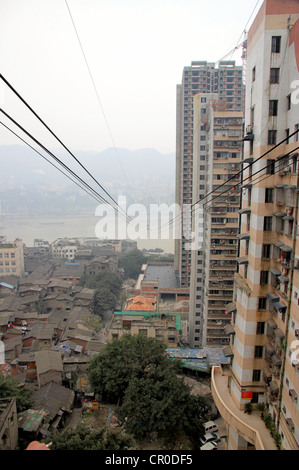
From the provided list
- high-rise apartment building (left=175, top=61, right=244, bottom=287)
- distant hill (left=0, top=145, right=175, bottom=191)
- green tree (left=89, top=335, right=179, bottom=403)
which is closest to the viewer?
green tree (left=89, top=335, right=179, bottom=403)

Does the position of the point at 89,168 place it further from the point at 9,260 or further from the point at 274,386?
the point at 274,386

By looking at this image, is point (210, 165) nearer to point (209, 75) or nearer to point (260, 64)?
point (260, 64)

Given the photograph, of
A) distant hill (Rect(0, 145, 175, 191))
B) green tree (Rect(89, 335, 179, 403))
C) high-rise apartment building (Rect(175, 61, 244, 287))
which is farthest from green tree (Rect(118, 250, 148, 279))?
distant hill (Rect(0, 145, 175, 191))

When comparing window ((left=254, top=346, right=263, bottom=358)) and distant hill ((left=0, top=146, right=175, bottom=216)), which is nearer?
window ((left=254, top=346, right=263, bottom=358))

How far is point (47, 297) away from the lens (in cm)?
1099

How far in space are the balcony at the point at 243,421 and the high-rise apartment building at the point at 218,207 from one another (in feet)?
9.80

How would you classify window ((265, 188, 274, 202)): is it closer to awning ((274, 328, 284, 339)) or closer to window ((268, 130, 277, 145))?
window ((268, 130, 277, 145))

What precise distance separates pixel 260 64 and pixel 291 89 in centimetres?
40

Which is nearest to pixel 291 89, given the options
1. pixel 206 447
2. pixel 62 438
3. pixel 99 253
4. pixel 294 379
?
pixel 294 379

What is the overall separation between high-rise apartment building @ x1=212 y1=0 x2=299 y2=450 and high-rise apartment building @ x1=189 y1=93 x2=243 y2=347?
129 inches

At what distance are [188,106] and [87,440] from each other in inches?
519

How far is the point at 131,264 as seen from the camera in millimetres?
16156

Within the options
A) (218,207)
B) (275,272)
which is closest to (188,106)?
(218,207)

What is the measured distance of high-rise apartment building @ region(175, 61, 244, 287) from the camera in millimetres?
13250
